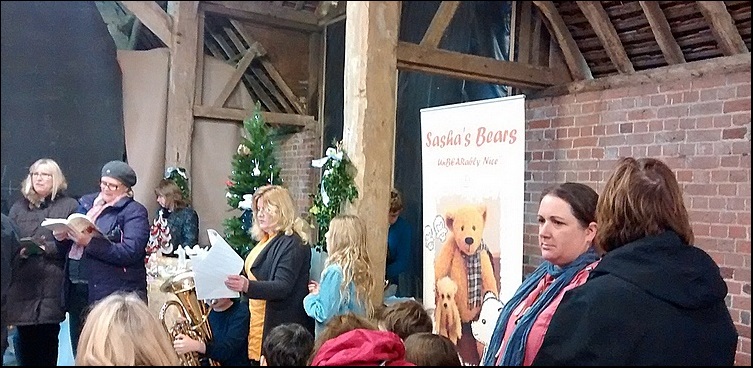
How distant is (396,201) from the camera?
2137mm

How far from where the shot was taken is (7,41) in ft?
3.84

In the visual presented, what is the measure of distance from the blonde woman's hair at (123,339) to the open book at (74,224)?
0.76 ft

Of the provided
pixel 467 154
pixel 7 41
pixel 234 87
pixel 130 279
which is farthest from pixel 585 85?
pixel 7 41

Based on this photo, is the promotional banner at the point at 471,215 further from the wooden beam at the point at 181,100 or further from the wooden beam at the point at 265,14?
the wooden beam at the point at 181,100

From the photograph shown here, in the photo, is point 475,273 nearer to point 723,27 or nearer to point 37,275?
point 723,27

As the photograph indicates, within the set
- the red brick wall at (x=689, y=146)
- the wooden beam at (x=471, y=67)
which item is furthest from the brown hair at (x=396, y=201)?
the red brick wall at (x=689, y=146)

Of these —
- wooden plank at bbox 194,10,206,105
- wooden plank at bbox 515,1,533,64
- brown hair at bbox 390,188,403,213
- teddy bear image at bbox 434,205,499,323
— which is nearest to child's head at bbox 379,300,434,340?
brown hair at bbox 390,188,403,213

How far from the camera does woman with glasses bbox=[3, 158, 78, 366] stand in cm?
125

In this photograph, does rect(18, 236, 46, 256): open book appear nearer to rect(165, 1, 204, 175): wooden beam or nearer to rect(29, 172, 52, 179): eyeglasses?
rect(29, 172, 52, 179): eyeglasses

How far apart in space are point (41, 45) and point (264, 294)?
2.20 feet

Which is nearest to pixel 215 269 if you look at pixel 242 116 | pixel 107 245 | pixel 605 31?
pixel 107 245

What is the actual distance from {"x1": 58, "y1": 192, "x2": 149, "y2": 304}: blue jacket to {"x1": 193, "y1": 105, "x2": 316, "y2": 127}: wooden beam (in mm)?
226

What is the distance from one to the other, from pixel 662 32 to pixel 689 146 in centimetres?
54

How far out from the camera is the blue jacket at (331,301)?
1.57 m
